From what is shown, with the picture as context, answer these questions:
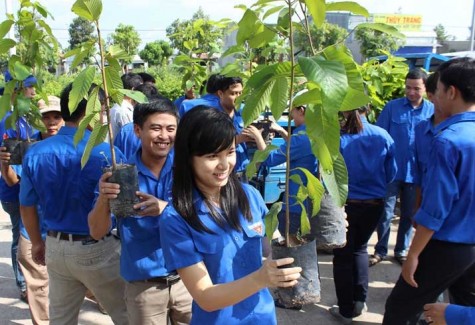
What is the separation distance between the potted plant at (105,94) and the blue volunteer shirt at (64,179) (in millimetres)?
383

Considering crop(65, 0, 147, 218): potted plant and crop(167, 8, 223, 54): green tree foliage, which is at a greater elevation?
crop(167, 8, 223, 54): green tree foliage

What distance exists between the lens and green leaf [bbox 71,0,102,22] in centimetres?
176

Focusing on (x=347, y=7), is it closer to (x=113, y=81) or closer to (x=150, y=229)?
(x=113, y=81)

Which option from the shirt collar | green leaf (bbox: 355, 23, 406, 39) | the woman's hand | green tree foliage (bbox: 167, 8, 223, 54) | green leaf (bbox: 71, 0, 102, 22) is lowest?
the woman's hand

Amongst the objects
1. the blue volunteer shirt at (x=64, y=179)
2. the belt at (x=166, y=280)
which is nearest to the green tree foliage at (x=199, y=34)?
the blue volunteer shirt at (x=64, y=179)

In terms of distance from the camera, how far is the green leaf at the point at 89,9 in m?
1.76

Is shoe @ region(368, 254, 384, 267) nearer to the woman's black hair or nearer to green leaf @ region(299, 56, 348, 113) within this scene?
the woman's black hair

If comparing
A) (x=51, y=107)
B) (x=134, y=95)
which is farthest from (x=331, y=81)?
(x=51, y=107)

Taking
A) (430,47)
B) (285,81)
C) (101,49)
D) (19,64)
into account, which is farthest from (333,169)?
(430,47)

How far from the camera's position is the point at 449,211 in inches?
87.3

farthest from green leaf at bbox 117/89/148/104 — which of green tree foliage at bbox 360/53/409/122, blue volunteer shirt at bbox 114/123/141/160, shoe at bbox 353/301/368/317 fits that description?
green tree foliage at bbox 360/53/409/122

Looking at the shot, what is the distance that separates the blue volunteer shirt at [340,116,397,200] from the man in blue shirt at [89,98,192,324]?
142 cm

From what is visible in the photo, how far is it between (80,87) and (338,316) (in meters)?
2.61

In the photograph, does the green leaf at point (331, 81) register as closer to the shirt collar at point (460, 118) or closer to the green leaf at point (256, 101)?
the green leaf at point (256, 101)
